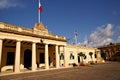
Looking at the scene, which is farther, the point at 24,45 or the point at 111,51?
the point at 111,51

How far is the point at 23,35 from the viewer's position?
21969 mm

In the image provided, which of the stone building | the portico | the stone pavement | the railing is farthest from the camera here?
the stone building

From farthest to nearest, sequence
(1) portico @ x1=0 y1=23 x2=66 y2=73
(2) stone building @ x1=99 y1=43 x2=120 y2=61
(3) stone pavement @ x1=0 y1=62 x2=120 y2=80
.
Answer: (2) stone building @ x1=99 y1=43 x2=120 y2=61
(1) portico @ x1=0 y1=23 x2=66 y2=73
(3) stone pavement @ x1=0 y1=62 x2=120 y2=80

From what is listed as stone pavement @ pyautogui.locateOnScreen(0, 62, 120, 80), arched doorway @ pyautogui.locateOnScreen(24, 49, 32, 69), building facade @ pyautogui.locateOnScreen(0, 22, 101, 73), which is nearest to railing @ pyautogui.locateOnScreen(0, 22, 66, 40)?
building facade @ pyautogui.locateOnScreen(0, 22, 101, 73)

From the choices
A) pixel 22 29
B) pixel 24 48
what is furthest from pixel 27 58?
pixel 22 29

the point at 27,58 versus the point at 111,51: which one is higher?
the point at 111,51

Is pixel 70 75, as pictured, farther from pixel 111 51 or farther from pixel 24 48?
pixel 111 51

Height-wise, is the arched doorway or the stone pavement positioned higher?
the arched doorway

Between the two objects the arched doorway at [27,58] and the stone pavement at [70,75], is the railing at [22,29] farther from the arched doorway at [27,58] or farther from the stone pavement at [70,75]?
the stone pavement at [70,75]

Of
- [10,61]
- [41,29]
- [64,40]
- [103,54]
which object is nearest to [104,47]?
[103,54]

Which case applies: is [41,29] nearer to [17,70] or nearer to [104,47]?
[17,70]

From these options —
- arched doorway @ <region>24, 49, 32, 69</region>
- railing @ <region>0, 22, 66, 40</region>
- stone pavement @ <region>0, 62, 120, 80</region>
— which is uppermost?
railing @ <region>0, 22, 66, 40</region>

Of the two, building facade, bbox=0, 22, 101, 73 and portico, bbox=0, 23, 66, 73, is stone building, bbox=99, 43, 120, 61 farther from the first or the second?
portico, bbox=0, 23, 66, 73

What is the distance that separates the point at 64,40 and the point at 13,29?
1442 cm
